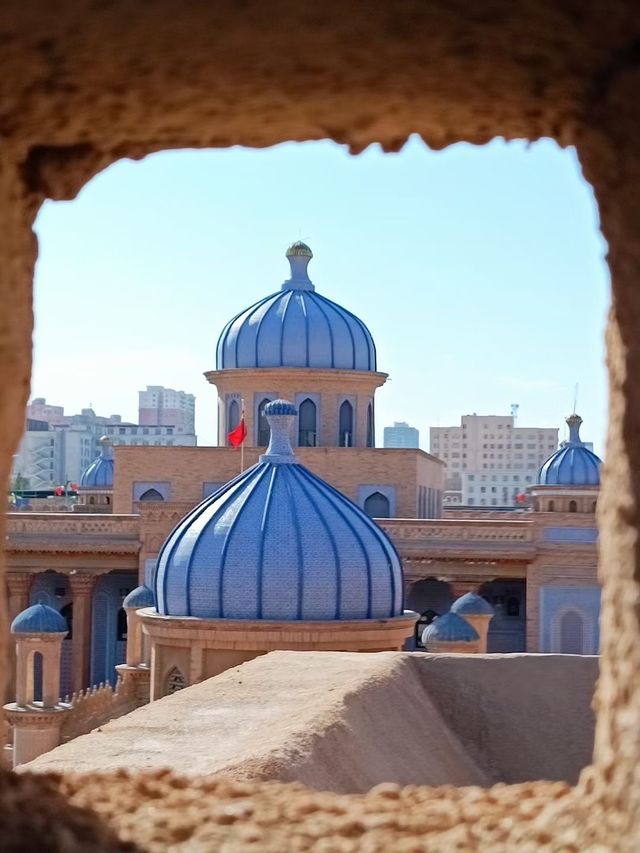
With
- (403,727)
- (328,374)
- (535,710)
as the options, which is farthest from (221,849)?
(328,374)

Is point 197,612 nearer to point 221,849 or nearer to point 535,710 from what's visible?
point 535,710

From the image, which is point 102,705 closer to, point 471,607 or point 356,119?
point 471,607

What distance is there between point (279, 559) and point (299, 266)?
12.7m

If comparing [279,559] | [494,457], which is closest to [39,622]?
[279,559]

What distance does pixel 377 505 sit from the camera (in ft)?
91.4

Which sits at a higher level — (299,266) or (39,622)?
(299,266)

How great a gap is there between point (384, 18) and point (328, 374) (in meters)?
23.7

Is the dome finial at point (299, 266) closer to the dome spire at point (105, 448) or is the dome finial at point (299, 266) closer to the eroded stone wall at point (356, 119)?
the dome spire at point (105, 448)

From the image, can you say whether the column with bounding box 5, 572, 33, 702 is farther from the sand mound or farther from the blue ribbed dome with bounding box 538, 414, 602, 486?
the sand mound

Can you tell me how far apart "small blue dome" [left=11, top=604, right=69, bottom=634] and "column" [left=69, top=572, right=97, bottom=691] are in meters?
8.12

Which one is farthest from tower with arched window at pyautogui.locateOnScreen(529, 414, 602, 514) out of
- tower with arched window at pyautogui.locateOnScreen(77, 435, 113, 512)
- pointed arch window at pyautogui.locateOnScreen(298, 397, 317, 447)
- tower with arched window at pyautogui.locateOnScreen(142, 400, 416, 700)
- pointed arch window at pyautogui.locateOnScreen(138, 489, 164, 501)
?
tower with arched window at pyautogui.locateOnScreen(142, 400, 416, 700)

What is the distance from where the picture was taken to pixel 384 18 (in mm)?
3074

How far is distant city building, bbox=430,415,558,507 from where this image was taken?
3553 inches

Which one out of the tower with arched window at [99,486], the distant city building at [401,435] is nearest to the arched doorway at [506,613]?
the tower with arched window at [99,486]
